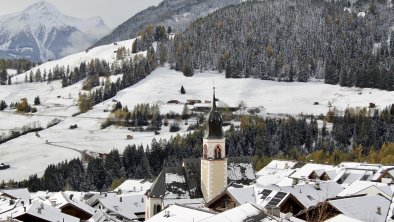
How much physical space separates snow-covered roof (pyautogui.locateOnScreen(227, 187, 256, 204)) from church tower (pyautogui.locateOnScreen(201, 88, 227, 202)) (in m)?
15.2

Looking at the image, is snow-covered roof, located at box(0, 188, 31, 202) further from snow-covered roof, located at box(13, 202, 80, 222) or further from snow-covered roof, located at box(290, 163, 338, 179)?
snow-covered roof, located at box(290, 163, 338, 179)

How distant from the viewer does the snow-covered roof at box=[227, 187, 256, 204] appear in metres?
53.6

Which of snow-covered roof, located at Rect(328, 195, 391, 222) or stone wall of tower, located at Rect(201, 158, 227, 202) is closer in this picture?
snow-covered roof, located at Rect(328, 195, 391, 222)

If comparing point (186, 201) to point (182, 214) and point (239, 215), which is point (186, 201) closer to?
point (182, 214)

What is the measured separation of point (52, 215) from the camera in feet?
201

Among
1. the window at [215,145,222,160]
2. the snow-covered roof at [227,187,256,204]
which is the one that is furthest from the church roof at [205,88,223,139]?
the snow-covered roof at [227,187,256,204]

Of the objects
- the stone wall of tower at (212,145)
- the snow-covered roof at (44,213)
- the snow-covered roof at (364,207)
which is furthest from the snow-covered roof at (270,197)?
the snow-covered roof at (44,213)

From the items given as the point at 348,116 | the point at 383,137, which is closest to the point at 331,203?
the point at 383,137

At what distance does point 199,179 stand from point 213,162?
317 centimetres

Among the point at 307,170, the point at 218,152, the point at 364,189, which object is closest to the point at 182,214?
the point at 364,189

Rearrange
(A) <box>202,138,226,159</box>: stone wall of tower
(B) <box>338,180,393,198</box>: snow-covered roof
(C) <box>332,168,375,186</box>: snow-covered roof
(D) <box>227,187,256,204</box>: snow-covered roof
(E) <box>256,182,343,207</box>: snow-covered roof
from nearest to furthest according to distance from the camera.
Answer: (E) <box>256,182,343,207</box>: snow-covered roof < (B) <box>338,180,393,198</box>: snow-covered roof < (D) <box>227,187,256,204</box>: snow-covered roof < (A) <box>202,138,226,159</box>: stone wall of tower < (C) <box>332,168,375,186</box>: snow-covered roof

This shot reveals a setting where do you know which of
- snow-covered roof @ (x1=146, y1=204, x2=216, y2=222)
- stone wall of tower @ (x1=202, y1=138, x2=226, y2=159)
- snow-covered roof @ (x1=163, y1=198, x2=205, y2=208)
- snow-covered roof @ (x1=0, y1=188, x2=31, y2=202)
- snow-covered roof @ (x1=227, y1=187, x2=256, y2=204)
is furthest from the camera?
snow-covered roof @ (x1=0, y1=188, x2=31, y2=202)

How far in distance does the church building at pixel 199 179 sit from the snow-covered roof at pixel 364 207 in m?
26.2

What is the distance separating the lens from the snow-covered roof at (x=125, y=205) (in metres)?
78.4
